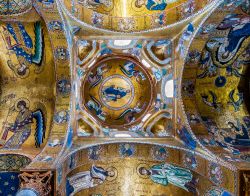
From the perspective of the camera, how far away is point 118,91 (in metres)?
10.8

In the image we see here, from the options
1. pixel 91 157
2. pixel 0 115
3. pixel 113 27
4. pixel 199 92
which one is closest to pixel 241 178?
pixel 199 92

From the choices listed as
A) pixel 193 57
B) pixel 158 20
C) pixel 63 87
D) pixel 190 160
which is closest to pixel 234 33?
pixel 193 57

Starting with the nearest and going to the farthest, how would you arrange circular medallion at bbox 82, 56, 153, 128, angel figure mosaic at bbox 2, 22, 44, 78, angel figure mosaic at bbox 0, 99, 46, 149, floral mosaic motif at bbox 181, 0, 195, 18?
floral mosaic motif at bbox 181, 0, 195, 18
angel figure mosaic at bbox 0, 99, 46, 149
angel figure mosaic at bbox 2, 22, 44, 78
circular medallion at bbox 82, 56, 153, 128

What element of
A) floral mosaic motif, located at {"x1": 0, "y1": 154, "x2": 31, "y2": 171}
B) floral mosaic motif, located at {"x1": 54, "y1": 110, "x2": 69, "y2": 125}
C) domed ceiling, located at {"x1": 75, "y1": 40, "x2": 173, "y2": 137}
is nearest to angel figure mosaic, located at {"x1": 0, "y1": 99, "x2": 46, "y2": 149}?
floral mosaic motif, located at {"x1": 0, "y1": 154, "x2": 31, "y2": 171}

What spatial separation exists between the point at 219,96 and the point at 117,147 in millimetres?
4001

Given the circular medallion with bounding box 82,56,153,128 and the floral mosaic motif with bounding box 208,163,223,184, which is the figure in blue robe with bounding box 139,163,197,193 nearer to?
the floral mosaic motif with bounding box 208,163,223,184

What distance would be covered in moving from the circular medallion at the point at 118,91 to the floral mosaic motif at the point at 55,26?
199 cm

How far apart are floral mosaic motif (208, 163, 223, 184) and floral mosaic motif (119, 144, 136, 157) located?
2.53m

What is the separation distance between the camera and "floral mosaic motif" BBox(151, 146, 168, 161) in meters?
9.50

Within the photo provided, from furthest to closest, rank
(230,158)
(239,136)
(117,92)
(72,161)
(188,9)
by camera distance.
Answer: (117,92) → (239,136) → (188,9) → (72,161) → (230,158)

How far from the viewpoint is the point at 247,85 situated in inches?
413

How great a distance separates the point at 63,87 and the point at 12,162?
2750 millimetres

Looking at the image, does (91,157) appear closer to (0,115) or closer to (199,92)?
(0,115)

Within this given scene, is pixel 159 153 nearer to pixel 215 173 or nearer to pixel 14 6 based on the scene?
pixel 215 173
